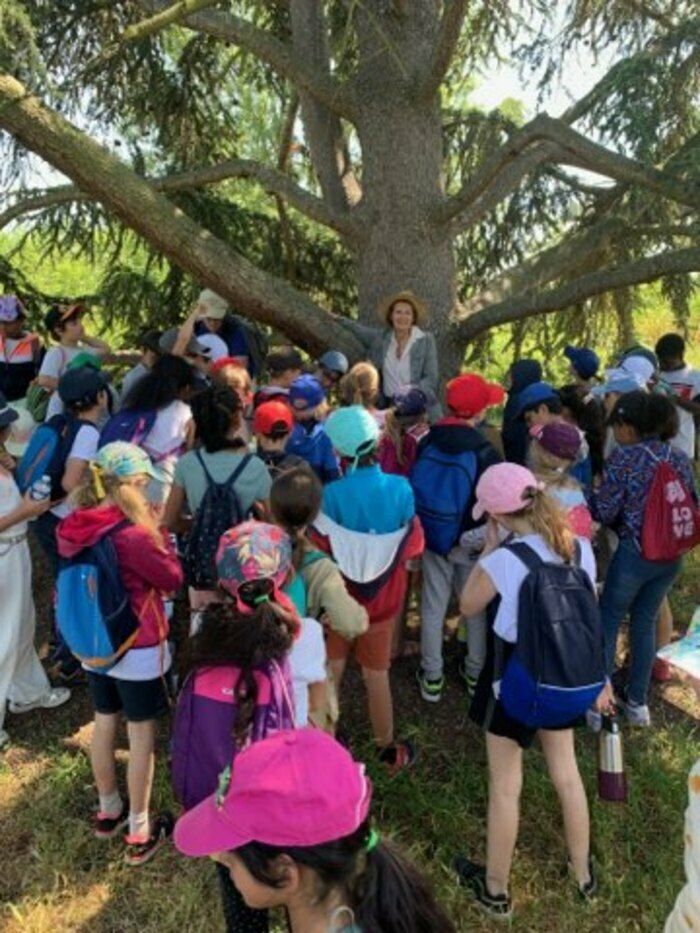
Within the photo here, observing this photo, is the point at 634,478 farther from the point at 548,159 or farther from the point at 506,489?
the point at 548,159

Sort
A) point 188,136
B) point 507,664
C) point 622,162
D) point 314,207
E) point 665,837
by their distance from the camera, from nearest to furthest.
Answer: point 507,664
point 665,837
point 622,162
point 314,207
point 188,136

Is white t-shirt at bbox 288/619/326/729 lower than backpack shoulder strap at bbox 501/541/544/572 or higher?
lower

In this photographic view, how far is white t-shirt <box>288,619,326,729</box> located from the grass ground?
110 centimetres

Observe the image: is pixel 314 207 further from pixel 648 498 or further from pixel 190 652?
pixel 190 652

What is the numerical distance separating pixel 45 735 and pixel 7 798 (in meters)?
0.44

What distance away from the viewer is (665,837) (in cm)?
328

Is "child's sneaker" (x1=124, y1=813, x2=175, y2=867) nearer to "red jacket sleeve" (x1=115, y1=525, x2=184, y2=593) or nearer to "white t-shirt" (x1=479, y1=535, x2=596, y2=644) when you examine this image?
"red jacket sleeve" (x1=115, y1=525, x2=184, y2=593)

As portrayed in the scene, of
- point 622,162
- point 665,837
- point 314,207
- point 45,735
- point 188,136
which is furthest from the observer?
point 188,136

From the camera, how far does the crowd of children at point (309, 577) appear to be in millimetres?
1439

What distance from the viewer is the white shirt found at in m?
4.94

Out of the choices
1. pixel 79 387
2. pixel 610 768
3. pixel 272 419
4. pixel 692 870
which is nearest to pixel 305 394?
pixel 272 419

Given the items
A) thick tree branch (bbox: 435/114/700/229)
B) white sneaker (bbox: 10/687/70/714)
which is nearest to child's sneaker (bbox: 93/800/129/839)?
white sneaker (bbox: 10/687/70/714)

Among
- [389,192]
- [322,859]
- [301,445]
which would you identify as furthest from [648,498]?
[389,192]

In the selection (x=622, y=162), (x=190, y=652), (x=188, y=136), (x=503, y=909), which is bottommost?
(x=503, y=909)
